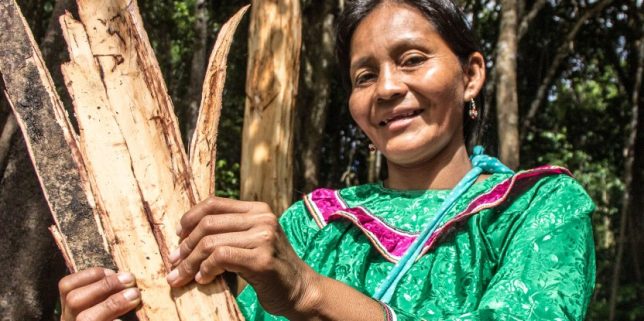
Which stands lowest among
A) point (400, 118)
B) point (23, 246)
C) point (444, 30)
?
point (23, 246)

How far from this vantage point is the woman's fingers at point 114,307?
1.36 meters

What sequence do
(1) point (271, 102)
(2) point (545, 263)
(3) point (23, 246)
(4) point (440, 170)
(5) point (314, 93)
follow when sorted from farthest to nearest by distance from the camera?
(5) point (314, 93) < (1) point (271, 102) < (3) point (23, 246) < (4) point (440, 170) < (2) point (545, 263)

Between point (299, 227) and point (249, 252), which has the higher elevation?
point (249, 252)

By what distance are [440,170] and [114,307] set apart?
1.01m

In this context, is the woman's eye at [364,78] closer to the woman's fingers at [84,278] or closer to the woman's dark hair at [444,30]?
the woman's dark hair at [444,30]

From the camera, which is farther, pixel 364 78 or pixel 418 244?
pixel 364 78

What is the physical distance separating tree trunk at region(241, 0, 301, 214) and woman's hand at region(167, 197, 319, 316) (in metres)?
2.88

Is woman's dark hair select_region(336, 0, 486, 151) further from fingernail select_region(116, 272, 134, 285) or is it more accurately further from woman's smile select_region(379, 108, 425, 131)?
fingernail select_region(116, 272, 134, 285)

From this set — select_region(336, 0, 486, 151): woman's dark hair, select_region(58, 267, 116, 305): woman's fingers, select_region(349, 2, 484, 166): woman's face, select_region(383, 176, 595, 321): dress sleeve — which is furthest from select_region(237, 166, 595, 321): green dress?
select_region(58, 267, 116, 305): woman's fingers

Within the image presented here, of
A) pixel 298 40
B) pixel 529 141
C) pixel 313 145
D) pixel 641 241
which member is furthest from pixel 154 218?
pixel 529 141

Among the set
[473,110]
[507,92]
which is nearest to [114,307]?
[473,110]

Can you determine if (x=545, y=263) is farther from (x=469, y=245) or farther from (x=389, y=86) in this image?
(x=389, y=86)

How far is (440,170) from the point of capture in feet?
6.71

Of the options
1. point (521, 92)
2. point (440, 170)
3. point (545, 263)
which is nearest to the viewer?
point (545, 263)
